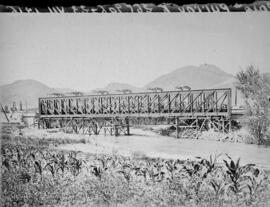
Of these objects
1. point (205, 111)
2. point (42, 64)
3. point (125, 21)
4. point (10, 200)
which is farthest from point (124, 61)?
point (10, 200)

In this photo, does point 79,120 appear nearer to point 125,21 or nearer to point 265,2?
point 125,21

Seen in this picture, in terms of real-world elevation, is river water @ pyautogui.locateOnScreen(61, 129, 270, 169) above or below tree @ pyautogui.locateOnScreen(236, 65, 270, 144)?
below

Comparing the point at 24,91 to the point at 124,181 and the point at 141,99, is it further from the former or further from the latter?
the point at 124,181

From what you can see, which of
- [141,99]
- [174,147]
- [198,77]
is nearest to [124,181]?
[174,147]

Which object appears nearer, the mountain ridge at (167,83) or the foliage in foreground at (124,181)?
the foliage in foreground at (124,181)

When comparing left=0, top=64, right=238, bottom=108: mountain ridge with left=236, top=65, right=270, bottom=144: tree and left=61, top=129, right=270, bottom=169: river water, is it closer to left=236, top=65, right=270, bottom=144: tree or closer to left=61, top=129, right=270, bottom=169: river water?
left=236, top=65, right=270, bottom=144: tree

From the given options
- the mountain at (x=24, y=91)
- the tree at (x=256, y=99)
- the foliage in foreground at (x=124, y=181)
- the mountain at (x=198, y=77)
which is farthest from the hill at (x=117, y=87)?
the tree at (x=256, y=99)

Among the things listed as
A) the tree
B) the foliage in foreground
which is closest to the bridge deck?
the tree

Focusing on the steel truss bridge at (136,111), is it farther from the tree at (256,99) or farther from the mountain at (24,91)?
the tree at (256,99)
